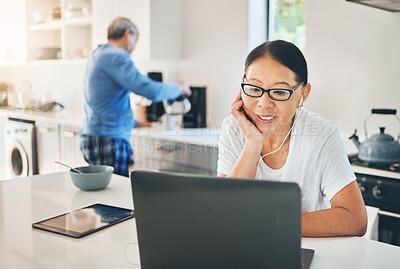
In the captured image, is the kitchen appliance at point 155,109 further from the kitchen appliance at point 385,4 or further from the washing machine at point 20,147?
the kitchen appliance at point 385,4

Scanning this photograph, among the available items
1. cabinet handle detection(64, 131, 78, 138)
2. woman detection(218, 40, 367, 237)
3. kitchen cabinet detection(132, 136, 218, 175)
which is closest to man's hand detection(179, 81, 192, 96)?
kitchen cabinet detection(132, 136, 218, 175)

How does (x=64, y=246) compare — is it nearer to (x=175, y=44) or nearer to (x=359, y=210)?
(x=359, y=210)

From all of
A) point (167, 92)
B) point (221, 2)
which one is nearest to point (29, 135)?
point (167, 92)

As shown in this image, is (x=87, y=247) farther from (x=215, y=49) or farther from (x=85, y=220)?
(x=215, y=49)

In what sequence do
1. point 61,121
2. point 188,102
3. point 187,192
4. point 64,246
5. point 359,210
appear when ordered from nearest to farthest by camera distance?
point 187,192
point 64,246
point 359,210
point 188,102
point 61,121

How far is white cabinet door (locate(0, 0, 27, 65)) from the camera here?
15.9 ft

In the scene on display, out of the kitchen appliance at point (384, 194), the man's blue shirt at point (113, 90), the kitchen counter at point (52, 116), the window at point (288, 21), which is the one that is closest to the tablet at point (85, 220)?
the kitchen appliance at point (384, 194)

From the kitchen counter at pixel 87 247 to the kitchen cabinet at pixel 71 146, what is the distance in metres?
2.36

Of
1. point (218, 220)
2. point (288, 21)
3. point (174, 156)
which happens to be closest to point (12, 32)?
point (174, 156)

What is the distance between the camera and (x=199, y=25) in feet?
11.6

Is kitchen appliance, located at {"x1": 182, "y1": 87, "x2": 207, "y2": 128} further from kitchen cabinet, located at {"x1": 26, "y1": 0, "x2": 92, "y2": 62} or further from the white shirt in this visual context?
the white shirt

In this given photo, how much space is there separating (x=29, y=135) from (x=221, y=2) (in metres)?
2.41

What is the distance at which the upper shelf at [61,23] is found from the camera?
4.03 metres

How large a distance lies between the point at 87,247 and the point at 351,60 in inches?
85.0
